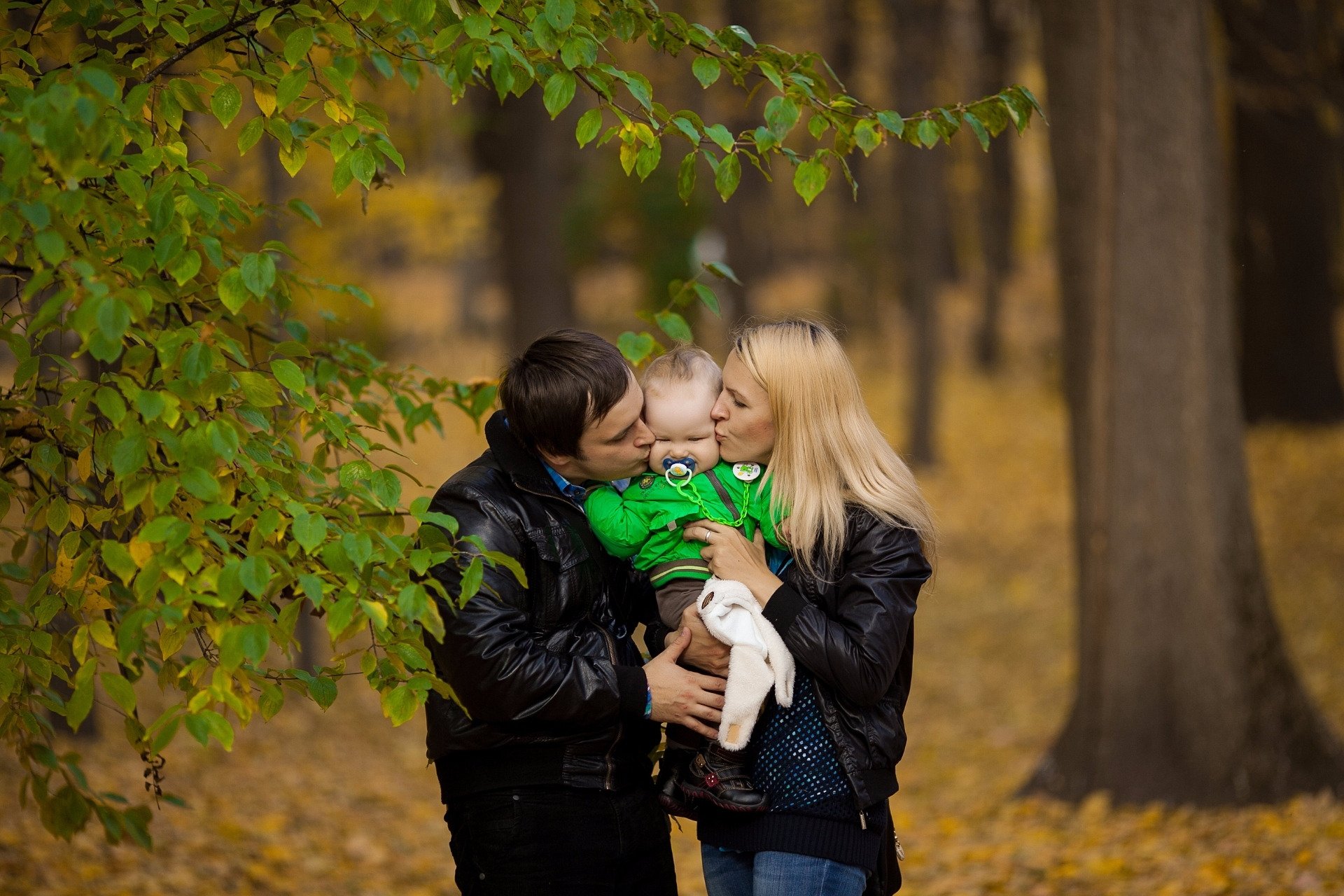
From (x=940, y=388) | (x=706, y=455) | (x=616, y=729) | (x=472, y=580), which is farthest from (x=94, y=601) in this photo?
(x=940, y=388)

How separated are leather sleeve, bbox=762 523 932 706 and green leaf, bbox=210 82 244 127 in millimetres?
1691

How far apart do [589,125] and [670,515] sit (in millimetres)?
952

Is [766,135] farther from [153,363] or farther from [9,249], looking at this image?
[9,249]

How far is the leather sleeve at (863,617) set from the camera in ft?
8.61

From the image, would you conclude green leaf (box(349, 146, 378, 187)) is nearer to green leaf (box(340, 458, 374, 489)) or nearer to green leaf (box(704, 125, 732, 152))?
green leaf (box(340, 458, 374, 489))

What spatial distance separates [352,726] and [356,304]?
995cm

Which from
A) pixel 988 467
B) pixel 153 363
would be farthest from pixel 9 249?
pixel 988 467

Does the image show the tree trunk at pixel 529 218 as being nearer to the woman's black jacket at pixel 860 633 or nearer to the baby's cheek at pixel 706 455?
the baby's cheek at pixel 706 455

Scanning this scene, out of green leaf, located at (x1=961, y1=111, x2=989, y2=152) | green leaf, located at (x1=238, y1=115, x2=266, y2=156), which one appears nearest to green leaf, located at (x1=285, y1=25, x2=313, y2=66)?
green leaf, located at (x1=238, y1=115, x2=266, y2=156)

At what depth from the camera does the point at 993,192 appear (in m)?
24.3

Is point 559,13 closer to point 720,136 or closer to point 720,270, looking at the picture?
point 720,136

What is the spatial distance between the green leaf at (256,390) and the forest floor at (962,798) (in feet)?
6.02

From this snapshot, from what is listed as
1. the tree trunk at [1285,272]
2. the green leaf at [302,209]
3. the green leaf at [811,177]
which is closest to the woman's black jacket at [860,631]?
the green leaf at [811,177]

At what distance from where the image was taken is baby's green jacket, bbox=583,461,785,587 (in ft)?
9.30
